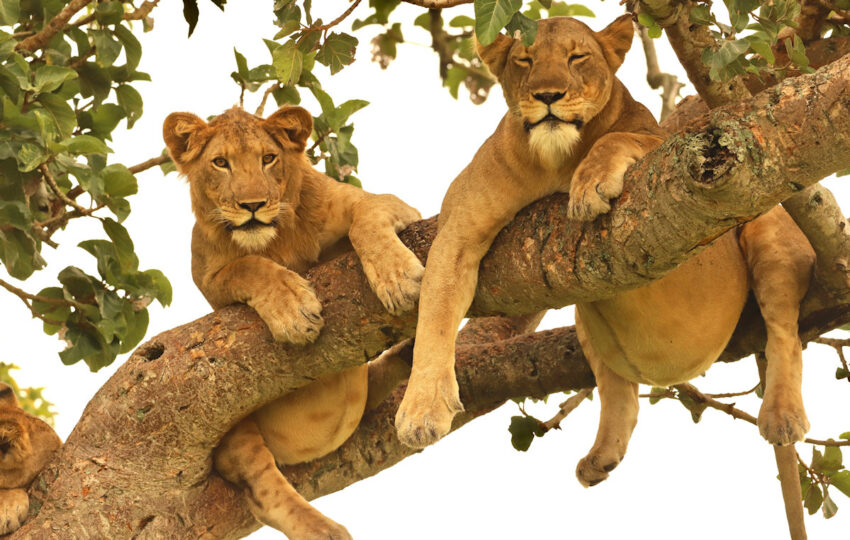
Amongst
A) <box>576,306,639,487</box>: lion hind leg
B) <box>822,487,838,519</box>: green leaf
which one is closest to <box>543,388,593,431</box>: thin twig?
<box>576,306,639,487</box>: lion hind leg

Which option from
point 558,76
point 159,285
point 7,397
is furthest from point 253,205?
point 7,397

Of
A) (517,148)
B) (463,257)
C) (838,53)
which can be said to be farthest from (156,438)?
→ (838,53)

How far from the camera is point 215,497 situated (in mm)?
4316

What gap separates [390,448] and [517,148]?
5.52 feet

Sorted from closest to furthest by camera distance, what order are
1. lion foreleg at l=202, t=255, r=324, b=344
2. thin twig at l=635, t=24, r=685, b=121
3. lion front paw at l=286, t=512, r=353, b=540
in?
lion foreleg at l=202, t=255, r=324, b=344, lion front paw at l=286, t=512, r=353, b=540, thin twig at l=635, t=24, r=685, b=121

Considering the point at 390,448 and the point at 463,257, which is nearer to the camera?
the point at 463,257

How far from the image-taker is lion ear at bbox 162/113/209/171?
4.31 m

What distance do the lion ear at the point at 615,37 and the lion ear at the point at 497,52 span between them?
0.31 meters

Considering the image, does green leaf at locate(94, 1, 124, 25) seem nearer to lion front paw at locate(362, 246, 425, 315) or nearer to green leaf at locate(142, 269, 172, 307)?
green leaf at locate(142, 269, 172, 307)

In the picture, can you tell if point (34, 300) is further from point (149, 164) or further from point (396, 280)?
point (396, 280)

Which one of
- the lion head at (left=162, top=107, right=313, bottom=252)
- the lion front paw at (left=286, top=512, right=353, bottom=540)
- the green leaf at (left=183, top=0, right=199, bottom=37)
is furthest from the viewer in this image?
the lion head at (left=162, top=107, right=313, bottom=252)

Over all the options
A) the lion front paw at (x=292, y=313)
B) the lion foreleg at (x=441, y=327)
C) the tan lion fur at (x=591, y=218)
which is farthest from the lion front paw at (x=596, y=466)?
the lion front paw at (x=292, y=313)

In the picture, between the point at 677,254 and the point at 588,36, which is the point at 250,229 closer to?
the point at 588,36

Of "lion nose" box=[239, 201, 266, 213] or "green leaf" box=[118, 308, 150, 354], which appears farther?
Answer: "green leaf" box=[118, 308, 150, 354]
